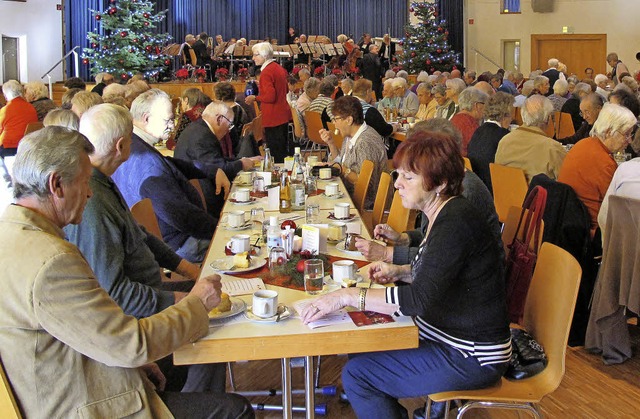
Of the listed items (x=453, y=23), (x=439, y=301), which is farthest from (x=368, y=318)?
(x=453, y=23)

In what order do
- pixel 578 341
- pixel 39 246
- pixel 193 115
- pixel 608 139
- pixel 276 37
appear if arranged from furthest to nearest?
pixel 276 37, pixel 193 115, pixel 608 139, pixel 578 341, pixel 39 246

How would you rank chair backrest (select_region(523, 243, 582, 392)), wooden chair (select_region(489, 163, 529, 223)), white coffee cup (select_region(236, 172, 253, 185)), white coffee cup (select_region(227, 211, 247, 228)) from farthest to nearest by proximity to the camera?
1. white coffee cup (select_region(236, 172, 253, 185))
2. wooden chair (select_region(489, 163, 529, 223))
3. white coffee cup (select_region(227, 211, 247, 228))
4. chair backrest (select_region(523, 243, 582, 392))

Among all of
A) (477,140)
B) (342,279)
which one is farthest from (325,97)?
(342,279)

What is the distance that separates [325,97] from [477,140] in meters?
4.10

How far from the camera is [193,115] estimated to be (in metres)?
6.20

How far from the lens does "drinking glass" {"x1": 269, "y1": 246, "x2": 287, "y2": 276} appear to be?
257 centimetres

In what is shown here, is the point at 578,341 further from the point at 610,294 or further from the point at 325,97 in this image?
the point at 325,97

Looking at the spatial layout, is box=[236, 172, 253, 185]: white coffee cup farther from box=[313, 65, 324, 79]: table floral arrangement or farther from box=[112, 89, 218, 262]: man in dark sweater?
box=[313, 65, 324, 79]: table floral arrangement

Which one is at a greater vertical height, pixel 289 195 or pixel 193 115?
pixel 193 115

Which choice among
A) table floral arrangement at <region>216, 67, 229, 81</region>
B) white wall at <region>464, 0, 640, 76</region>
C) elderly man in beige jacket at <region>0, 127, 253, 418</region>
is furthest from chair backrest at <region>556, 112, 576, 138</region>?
white wall at <region>464, 0, 640, 76</region>

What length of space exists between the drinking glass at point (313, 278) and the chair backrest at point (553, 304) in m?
0.77

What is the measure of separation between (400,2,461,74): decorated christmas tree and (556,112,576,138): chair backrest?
802cm

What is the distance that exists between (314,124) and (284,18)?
11275 mm

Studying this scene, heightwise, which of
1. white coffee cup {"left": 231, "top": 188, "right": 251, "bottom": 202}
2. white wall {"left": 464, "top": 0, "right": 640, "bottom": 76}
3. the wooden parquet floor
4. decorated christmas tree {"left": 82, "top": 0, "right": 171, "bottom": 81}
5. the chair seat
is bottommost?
the wooden parquet floor
